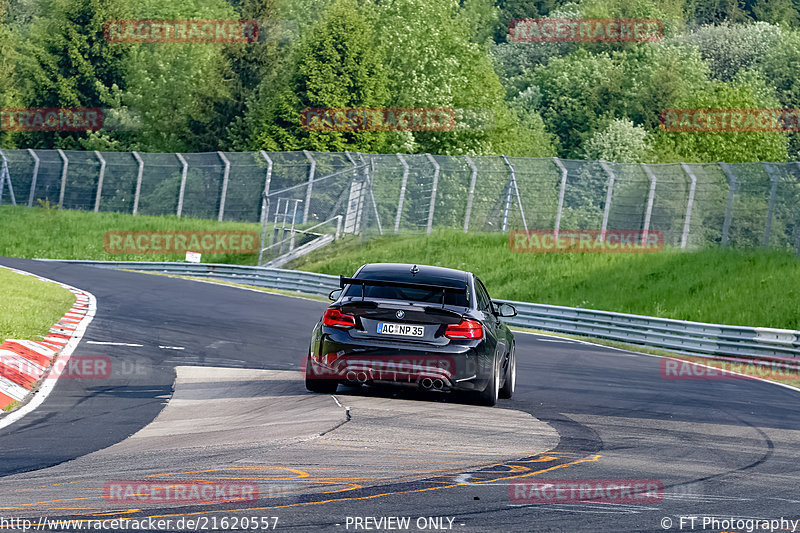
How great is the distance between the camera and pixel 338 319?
10.6 metres

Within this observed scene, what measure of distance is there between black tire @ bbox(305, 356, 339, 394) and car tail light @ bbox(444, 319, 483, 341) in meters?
1.27

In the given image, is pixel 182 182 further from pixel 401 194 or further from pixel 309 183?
pixel 401 194

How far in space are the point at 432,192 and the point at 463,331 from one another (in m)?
26.3

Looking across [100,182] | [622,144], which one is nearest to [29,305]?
[100,182]

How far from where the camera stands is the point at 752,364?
20281 mm

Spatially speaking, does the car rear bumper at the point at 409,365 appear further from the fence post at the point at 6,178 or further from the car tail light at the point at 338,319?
the fence post at the point at 6,178

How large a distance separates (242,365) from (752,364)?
10.2m

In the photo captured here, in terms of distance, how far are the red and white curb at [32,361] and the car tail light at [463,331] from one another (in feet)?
13.0

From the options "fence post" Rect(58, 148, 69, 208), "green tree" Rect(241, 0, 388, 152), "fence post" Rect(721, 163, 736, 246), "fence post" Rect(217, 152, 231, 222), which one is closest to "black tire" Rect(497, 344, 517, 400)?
"fence post" Rect(721, 163, 736, 246)

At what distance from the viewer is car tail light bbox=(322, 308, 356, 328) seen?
34.6ft

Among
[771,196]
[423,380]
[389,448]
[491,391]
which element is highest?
[771,196]

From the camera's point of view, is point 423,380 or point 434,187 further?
point 434,187

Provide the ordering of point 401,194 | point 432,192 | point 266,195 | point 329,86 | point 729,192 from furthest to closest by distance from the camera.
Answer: point 329,86, point 401,194, point 266,195, point 432,192, point 729,192

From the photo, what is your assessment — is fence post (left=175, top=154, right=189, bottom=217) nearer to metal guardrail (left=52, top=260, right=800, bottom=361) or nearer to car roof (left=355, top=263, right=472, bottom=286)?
metal guardrail (left=52, top=260, right=800, bottom=361)
